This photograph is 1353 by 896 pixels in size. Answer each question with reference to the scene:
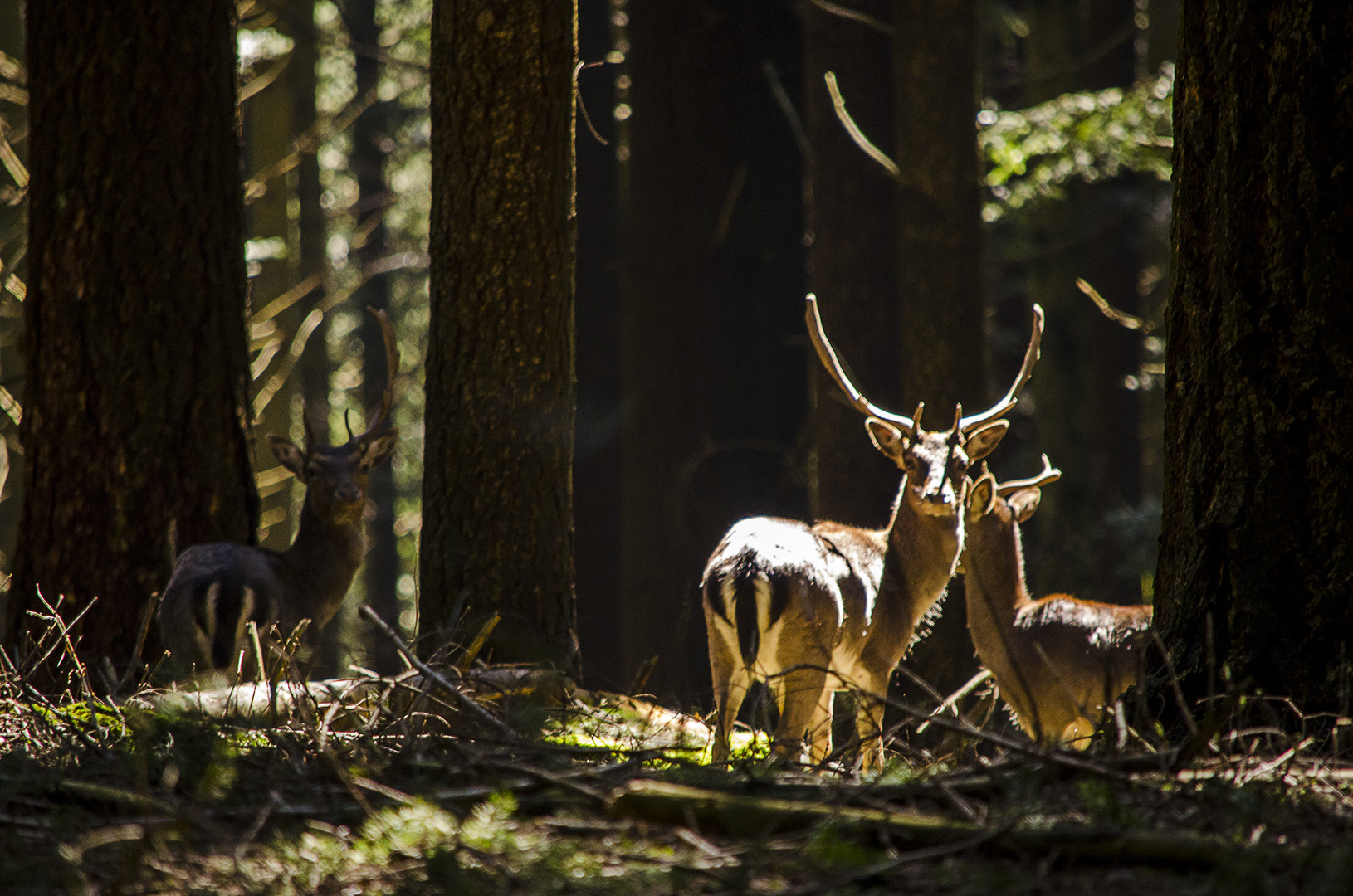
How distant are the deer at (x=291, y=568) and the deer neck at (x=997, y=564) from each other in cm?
350

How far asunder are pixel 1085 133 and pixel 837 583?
704 centimetres

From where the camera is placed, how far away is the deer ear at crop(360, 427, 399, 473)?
796 centimetres

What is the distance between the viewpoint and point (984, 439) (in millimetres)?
6992

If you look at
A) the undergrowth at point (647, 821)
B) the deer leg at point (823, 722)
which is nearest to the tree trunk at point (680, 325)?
the deer leg at point (823, 722)

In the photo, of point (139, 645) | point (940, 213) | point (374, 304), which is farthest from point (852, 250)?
point (374, 304)

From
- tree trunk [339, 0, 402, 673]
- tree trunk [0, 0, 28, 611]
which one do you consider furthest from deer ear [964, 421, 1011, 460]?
tree trunk [339, 0, 402, 673]

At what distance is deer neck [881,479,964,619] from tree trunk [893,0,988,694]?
1.61 metres

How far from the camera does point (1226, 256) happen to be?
163 inches

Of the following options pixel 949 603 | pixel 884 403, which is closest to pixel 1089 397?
pixel 884 403

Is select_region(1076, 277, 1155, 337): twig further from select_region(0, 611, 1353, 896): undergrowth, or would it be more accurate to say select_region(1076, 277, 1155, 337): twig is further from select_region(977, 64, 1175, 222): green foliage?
select_region(0, 611, 1353, 896): undergrowth

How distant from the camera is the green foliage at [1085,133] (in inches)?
456

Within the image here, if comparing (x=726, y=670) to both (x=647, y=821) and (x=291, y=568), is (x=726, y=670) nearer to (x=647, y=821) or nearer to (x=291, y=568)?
(x=291, y=568)

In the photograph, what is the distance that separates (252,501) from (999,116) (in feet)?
29.3

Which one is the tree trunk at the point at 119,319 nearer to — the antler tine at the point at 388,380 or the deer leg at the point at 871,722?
the antler tine at the point at 388,380
